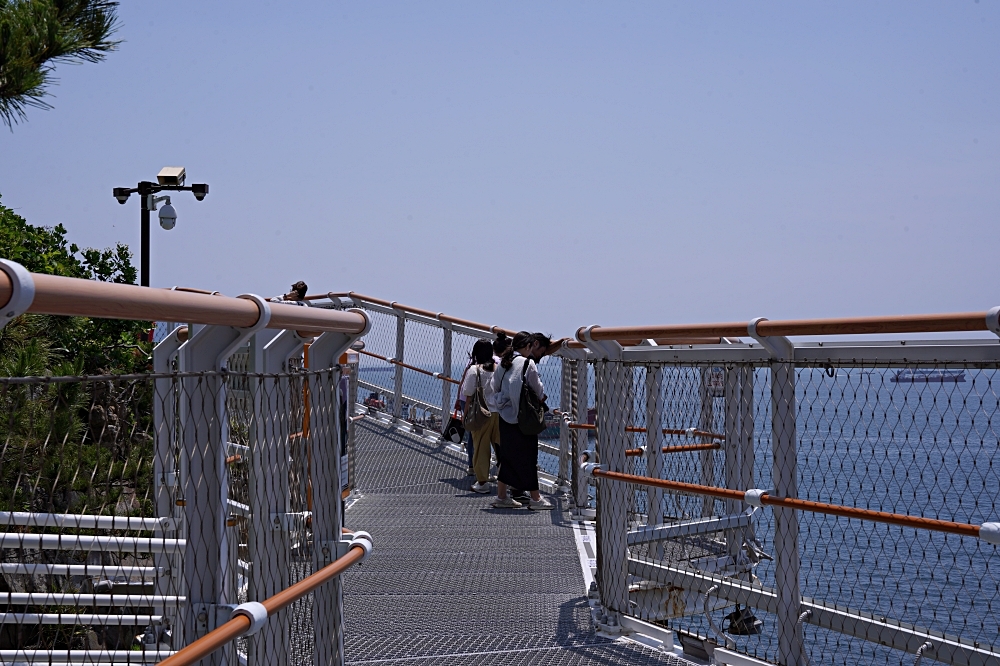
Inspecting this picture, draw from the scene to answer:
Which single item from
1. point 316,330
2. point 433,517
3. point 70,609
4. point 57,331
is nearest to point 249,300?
point 316,330

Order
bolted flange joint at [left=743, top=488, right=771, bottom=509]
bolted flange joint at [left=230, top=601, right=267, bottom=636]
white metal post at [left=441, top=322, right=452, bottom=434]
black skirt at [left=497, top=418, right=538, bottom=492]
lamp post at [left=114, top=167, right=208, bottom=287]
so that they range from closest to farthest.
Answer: bolted flange joint at [left=230, top=601, right=267, bottom=636], bolted flange joint at [left=743, top=488, right=771, bottom=509], black skirt at [left=497, top=418, right=538, bottom=492], white metal post at [left=441, top=322, right=452, bottom=434], lamp post at [left=114, top=167, right=208, bottom=287]

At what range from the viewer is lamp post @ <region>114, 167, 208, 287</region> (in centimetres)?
1505

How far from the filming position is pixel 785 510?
4551 mm

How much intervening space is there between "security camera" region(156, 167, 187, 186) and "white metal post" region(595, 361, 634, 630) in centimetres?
1124

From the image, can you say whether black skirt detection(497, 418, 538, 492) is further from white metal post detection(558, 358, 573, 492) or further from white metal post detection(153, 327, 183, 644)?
white metal post detection(153, 327, 183, 644)

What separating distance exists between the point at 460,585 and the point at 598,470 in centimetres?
145

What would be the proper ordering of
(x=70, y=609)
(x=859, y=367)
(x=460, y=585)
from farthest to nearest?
1. (x=460, y=585)
2. (x=70, y=609)
3. (x=859, y=367)

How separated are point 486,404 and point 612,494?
434 cm

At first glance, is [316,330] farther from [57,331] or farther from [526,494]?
[57,331]

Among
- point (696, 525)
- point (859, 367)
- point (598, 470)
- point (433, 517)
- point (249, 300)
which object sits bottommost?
point (433, 517)

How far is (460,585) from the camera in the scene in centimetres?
652

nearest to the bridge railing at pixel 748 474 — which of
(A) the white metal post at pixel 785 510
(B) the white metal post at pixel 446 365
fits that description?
(A) the white metal post at pixel 785 510

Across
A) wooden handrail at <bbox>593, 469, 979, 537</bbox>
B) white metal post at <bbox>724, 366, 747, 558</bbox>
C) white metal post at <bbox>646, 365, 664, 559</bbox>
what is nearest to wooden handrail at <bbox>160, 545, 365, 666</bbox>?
wooden handrail at <bbox>593, 469, 979, 537</bbox>

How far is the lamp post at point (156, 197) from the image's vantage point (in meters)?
15.1
